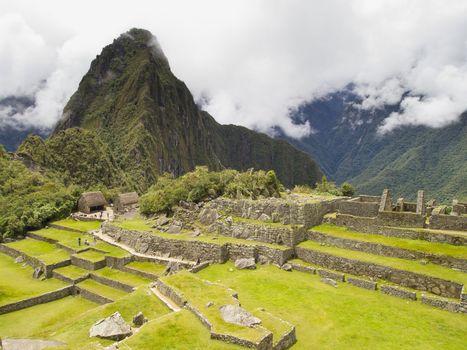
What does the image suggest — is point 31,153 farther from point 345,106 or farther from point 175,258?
point 345,106

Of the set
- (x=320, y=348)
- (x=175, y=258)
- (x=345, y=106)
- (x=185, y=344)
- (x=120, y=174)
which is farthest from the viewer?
(x=345, y=106)

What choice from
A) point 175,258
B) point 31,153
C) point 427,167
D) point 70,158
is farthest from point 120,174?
point 175,258

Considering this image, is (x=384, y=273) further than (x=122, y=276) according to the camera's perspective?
No

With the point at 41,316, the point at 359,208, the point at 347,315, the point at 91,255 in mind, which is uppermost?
the point at 359,208

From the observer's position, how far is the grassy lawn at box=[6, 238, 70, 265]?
86.0ft

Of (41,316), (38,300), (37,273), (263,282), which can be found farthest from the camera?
(37,273)

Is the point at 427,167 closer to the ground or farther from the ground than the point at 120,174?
farther from the ground

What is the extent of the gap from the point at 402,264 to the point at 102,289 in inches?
641

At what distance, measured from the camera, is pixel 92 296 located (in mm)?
21125

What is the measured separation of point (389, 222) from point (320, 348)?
33.7ft

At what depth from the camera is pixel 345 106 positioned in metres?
191

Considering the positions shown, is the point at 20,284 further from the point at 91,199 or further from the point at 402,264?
the point at 91,199

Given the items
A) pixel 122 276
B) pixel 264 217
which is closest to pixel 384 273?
pixel 264 217

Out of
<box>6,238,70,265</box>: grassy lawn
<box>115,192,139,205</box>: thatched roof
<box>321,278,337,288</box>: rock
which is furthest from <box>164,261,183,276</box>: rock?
<box>115,192,139,205</box>: thatched roof
